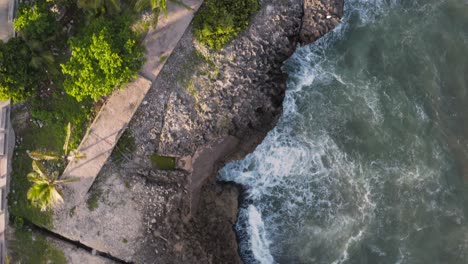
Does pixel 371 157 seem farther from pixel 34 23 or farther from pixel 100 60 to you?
pixel 34 23

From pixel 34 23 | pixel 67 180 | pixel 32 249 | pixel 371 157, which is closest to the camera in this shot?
pixel 34 23

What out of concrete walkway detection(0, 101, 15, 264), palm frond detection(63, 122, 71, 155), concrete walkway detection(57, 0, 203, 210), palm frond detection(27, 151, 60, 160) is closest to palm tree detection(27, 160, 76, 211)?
palm frond detection(27, 151, 60, 160)

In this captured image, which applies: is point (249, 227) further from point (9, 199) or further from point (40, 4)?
point (40, 4)

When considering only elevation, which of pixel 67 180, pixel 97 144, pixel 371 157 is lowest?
pixel 67 180

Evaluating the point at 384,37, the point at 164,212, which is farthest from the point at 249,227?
the point at 384,37

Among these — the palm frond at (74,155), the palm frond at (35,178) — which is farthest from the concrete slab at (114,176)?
the palm frond at (35,178)

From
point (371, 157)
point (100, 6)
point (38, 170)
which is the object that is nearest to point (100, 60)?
point (100, 6)
